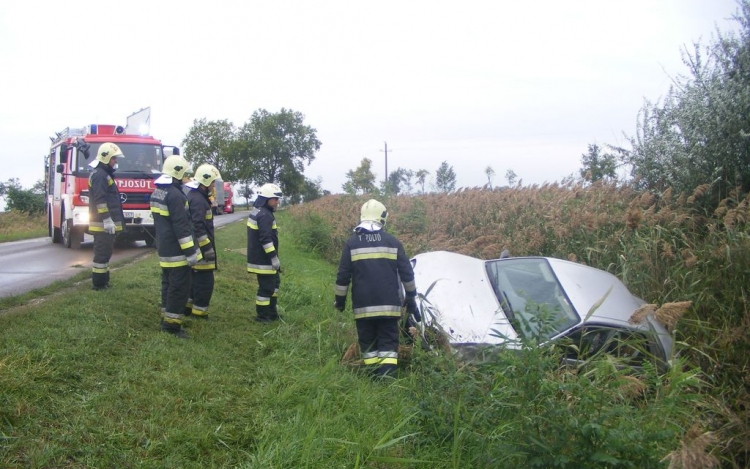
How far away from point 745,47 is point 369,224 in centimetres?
614

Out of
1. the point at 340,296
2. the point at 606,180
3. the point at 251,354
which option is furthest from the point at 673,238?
the point at 251,354

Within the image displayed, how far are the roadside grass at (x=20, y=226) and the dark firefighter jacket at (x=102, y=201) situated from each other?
12.8 metres

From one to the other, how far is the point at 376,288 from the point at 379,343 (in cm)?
53

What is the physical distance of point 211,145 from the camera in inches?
2404

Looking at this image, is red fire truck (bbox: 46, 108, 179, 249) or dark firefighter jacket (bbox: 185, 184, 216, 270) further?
red fire truck (bbox: 46, 108, 179, 249)

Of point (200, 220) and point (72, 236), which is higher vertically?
point (200, 220)

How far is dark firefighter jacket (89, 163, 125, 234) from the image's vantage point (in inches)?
302

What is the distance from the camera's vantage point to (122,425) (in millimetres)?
3893

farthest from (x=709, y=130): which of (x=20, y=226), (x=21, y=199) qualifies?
(x=21, y=199)

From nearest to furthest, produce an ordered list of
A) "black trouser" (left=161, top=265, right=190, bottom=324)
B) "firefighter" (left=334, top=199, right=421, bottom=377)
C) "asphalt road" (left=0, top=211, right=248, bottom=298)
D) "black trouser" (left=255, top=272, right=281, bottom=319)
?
"firefighter" (left=334, top=199, right=421, bottom=377) → "black trouser" (left=161, top=265, right=190, bottom=324) → "black trouser" (left=255, top=272, right=281, bottom=319) → "asphalt road" (left=0, top=211, right=248, bottom=298)

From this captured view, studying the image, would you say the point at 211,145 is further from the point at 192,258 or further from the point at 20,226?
the point at 192,258

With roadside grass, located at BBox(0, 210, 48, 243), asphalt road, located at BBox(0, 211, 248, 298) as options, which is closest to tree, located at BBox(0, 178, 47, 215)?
roadside grass, located at BBox(0, 210, 48, 243)

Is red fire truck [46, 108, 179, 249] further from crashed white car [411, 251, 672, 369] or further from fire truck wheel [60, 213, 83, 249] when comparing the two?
crashed white car [411, 251, 672, 369]

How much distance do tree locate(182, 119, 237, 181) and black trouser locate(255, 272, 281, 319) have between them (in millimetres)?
54698
